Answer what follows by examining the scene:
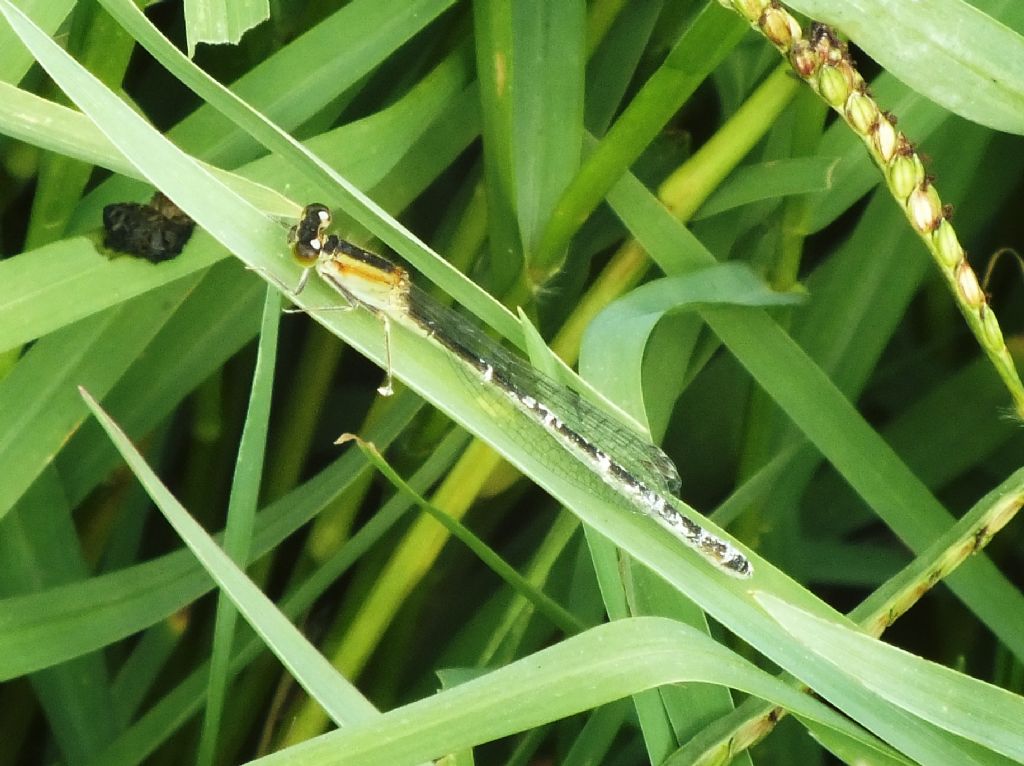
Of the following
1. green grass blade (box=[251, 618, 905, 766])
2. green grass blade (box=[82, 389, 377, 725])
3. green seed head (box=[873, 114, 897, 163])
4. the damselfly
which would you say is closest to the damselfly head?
the damselfly

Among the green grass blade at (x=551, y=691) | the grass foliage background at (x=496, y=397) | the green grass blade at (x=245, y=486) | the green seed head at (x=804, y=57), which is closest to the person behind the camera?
the green grass blade at (x=551, y=691)

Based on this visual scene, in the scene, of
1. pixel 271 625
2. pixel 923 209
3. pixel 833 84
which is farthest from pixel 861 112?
pixel 271 625

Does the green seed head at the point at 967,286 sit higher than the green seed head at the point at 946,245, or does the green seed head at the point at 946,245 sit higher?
the green seed head at the point at 946,245

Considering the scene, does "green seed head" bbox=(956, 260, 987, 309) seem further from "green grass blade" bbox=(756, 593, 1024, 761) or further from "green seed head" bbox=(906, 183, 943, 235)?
"green grass blade" bbox=(756, 593, 1024, 761)

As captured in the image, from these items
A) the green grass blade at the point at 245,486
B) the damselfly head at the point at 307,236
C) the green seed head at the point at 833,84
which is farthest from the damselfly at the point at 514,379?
the green seed head at the point at 833,84

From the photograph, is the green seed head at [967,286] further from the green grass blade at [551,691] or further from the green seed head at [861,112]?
the green grass blade at [551,691]

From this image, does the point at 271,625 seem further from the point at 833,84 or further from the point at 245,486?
the point at 833,84
